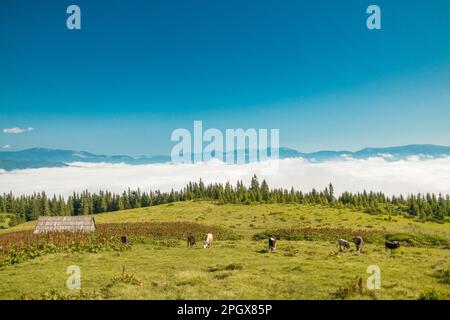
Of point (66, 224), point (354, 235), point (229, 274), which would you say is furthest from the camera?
point (66, 224)

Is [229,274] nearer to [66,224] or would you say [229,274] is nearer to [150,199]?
[66,224]

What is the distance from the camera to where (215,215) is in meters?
87.9

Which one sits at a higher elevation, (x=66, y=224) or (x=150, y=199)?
(x=66, y=224)

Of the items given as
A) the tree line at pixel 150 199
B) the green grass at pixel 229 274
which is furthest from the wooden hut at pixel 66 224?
the tree line at pixel 150 199

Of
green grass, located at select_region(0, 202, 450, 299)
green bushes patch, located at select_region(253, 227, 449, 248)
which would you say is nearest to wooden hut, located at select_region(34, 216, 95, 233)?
A: green grass, located at select_region(0, 202, 450, 299)

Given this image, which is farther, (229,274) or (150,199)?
(150,199)

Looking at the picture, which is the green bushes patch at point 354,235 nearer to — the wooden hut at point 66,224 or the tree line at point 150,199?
the wooden hut at point 66,224

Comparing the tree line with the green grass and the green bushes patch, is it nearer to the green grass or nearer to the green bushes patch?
the green bushes patch

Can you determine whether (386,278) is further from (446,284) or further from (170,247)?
(170,247)

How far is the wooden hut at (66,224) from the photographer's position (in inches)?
2510

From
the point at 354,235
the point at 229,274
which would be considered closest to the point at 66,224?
the point at 354,235

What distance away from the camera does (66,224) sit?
6606 cm

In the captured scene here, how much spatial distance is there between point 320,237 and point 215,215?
40342 mm
